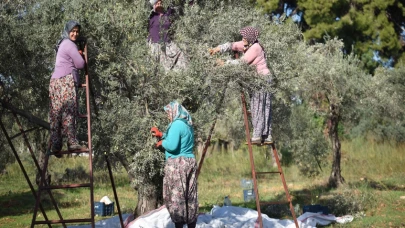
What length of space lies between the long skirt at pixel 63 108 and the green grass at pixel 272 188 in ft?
7.04

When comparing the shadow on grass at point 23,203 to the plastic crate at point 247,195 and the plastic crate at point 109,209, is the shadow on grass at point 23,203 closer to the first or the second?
the plastic crate at point 109,209

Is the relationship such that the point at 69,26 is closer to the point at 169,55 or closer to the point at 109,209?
the point at 169,55

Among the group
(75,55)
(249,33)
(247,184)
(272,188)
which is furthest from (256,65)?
(272,188)

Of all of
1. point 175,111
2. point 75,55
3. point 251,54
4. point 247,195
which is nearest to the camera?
point 75,55

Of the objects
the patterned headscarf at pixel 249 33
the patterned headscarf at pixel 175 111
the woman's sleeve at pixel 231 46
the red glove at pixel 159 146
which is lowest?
the red glove at pixel 159 146

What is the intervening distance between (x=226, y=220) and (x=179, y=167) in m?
3.36

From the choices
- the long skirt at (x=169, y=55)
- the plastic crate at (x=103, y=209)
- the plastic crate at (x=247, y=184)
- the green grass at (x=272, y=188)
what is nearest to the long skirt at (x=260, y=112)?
the long skirt at (x=169, y=55)

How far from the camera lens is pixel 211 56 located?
866 cm

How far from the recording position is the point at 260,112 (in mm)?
8797

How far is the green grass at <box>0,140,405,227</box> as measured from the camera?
12.6 meters

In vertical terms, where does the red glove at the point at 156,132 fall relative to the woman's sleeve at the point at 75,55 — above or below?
below

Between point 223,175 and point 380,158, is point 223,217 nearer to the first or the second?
point 223,175

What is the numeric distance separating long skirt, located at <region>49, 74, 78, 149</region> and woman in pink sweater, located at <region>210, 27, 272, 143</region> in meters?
2.22

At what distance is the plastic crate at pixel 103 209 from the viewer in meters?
12.7
